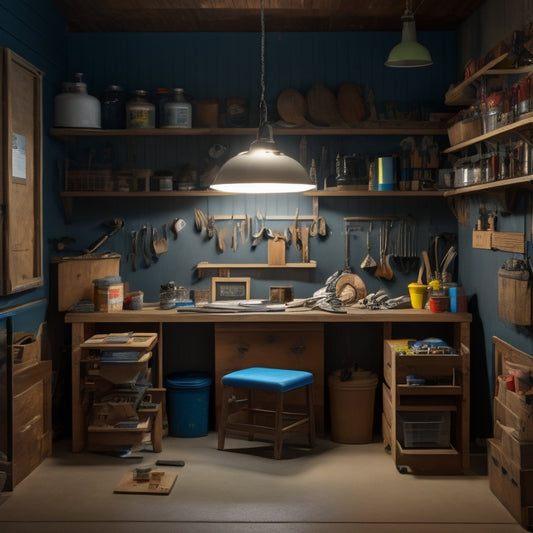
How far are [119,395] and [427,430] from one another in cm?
200

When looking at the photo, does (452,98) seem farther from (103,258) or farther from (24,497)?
(24,497)

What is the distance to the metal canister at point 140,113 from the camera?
5.57 meters

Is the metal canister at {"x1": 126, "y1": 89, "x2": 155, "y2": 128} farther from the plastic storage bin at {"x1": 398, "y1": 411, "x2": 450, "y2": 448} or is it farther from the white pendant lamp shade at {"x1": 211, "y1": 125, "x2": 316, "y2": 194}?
the plastic storage bin at {"x1": 398, "y1": 411, "x2": 450, "y2": 448}

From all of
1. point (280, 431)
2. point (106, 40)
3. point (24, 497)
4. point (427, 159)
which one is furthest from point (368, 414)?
point (106, 40)

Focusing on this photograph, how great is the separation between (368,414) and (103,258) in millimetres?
2184

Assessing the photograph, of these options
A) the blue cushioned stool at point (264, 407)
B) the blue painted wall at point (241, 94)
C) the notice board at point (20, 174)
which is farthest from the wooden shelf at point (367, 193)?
the notice board at point (20, 174)

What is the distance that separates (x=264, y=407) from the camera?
17.9 ft

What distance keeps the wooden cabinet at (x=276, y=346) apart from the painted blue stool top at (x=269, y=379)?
0.97 feet

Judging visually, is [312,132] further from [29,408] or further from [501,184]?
[29,408]

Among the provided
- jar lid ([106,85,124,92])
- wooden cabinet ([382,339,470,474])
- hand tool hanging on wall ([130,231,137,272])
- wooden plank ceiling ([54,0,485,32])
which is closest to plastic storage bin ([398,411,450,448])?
wooden cabinet ([382,339,470,474])

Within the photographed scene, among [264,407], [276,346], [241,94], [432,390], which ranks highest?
[241,94]

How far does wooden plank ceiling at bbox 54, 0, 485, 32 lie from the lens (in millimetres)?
5211

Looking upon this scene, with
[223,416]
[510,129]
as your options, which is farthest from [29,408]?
[510,129]

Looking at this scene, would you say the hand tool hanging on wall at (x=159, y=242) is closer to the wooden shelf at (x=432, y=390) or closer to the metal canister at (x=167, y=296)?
the metal canister at (x=167, y=296)
